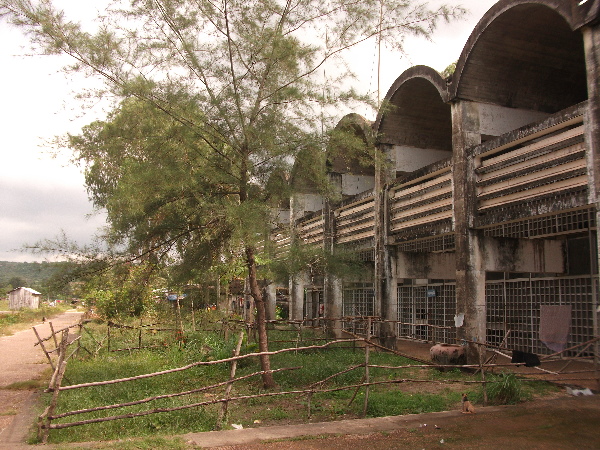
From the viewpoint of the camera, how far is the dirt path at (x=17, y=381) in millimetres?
6261

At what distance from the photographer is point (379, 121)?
14.0m

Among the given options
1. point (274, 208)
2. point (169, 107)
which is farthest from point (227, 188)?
point (169, 107)

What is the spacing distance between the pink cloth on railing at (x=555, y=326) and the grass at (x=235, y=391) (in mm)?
2193

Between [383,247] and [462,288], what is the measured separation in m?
3.48

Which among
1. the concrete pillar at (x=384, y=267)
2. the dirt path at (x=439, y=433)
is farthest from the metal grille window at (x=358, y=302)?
the dirt path at (x=439, y=433)

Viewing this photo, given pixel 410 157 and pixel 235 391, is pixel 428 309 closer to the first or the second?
pixel 410 157

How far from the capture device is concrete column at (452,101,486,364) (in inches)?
413

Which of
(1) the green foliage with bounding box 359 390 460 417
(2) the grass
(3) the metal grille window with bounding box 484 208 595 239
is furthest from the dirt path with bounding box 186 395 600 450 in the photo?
(3) the metal grille window with bounding box 484 208 595 239

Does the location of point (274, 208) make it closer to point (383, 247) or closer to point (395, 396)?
point (395, 396)

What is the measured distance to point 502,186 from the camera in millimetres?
9805

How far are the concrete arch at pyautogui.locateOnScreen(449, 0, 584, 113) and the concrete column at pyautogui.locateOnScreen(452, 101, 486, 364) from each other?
2.57 feet

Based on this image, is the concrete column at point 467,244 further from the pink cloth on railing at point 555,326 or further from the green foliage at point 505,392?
the green foliage at point 505,392

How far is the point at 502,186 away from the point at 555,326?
3.38m

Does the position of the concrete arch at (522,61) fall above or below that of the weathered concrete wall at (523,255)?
above
